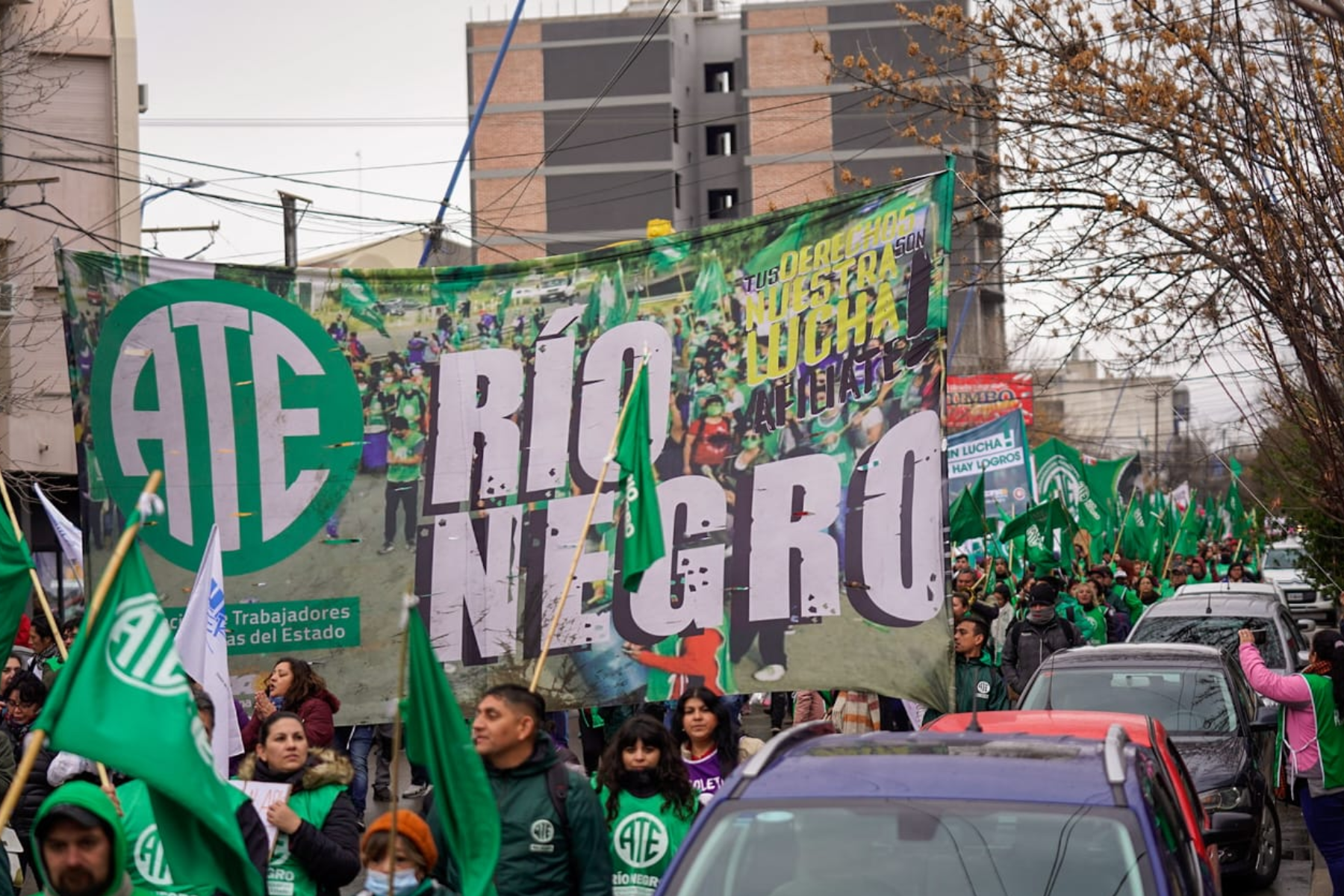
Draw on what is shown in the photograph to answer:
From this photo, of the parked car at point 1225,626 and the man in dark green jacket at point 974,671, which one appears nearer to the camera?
the man in dark green jacket at point 974,671

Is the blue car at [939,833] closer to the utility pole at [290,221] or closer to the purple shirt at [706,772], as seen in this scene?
the purple shirt at [706,772]

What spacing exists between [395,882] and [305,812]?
1.02 meters

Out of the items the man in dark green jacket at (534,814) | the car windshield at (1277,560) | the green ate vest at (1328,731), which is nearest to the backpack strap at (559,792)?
the man in dark green jacket at (534,814)

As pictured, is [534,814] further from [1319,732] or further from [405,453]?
[1319,732]

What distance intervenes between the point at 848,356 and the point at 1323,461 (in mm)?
7434

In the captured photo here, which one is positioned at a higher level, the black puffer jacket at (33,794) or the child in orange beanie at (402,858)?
the child in orange beanie at (402,858)

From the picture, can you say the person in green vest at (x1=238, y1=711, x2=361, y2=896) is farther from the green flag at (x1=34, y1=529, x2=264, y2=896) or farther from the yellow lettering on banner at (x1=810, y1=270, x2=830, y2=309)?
the yellow lettering on banner at (x1=810, y1=270, x2=830, y2=309)

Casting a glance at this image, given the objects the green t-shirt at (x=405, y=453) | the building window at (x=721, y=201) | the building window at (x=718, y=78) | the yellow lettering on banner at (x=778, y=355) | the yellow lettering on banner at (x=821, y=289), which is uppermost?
the building window at (x=718, y=78)

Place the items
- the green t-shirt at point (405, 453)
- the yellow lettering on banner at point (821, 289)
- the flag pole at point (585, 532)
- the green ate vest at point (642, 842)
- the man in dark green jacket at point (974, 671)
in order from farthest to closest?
the man in dark green jacket at point (974, 671) → the green t-shirt at point (405, 453) → the yellow lettering on banner at point (821, 289) → the flag pole at point (585, 532) → the green ate vest at point (642, 842)

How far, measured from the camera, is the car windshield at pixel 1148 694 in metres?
11.6

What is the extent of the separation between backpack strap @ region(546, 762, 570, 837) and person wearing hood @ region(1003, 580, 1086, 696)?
9373 mm

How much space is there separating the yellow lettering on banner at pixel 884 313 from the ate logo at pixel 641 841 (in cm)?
298

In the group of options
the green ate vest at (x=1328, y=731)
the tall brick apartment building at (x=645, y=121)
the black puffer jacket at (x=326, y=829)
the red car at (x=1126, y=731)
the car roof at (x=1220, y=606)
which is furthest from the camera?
the tall brick apartment building at (x=645, y=121)

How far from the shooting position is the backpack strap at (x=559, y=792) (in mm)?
5809
